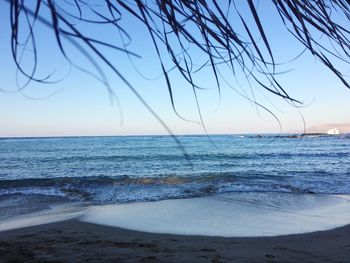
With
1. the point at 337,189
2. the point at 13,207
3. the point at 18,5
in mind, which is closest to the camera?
the point at 18,5

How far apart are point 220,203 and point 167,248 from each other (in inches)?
198

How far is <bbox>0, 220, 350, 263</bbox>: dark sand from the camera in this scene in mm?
5250

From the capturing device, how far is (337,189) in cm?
1378

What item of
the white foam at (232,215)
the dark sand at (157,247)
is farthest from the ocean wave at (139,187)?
the dark sand at (157,247)

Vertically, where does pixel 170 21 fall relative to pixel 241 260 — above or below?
above

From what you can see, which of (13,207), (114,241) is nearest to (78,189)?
(13,207)

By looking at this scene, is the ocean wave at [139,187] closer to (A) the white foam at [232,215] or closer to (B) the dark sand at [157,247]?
(A) the white foam at [232,215]

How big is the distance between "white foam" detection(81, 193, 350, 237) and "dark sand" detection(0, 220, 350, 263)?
562mm

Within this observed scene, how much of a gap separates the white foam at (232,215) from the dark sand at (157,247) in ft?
1.84

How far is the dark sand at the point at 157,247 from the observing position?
207 inches

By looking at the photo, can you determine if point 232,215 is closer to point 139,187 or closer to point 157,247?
point 157,247

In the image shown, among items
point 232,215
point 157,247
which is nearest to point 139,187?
point 232,215

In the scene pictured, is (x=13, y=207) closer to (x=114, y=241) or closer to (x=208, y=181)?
(x=114, y=241)

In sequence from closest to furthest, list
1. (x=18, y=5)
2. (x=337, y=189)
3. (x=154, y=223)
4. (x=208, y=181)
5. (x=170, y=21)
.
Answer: (x=18, y=5) → (x=170, y=21) → (x=154, y=223) → (x=337, y=189) → (x=208, y=181)
